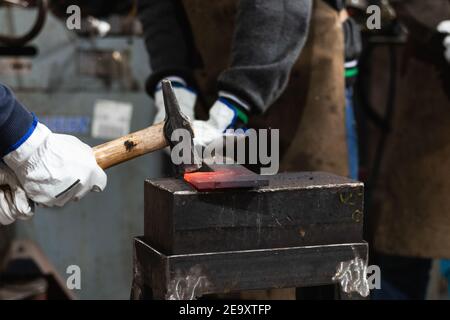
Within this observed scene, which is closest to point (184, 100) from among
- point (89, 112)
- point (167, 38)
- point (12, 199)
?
point (167, 38)

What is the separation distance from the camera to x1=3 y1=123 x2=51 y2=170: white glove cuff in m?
1.36

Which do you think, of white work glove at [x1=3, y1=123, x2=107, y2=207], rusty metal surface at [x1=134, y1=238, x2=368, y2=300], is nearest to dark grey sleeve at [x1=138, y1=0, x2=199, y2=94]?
white work glove at [x1=3, y1=123, x2=107, y2=207]

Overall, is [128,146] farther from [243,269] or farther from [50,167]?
[243,269]

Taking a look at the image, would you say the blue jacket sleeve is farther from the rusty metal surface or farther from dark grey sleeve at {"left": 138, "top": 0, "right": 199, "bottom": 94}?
dark grey sleeve at {"left": 138, "top": 0, "right": 199, "bottom": 94}

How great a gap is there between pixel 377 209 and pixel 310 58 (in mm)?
809

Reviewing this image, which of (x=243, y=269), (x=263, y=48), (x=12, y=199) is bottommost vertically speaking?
(x=243, y=269)

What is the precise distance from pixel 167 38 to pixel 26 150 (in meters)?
0.81

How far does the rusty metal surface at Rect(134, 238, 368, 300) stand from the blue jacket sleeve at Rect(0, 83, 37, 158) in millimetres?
312

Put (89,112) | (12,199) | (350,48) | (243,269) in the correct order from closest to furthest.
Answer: (243,269), (12,199), (350,48), (89,112)

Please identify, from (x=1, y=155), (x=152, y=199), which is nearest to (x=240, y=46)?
(x=152, y=199)

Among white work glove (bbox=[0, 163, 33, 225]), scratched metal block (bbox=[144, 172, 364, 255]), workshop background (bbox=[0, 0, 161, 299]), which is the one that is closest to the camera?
scratched metal block (bbox=[144, 172, 364, 255])

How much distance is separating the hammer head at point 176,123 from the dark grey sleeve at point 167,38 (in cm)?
57

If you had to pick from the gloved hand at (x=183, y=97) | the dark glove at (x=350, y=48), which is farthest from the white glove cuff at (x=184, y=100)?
the dark glove at (x=350, y=48)

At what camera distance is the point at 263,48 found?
1.76 meters
